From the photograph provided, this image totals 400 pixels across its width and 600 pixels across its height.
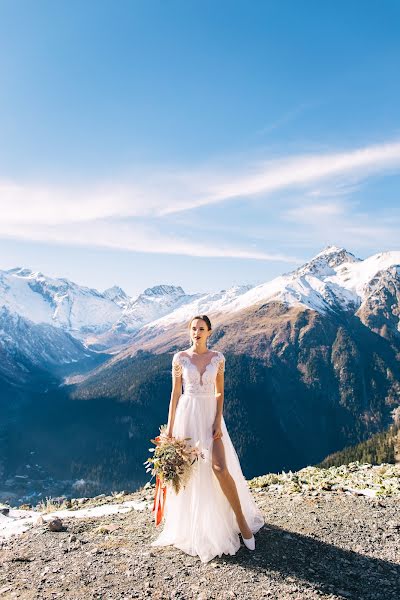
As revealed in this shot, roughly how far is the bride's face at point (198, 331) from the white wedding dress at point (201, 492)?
0.55 m

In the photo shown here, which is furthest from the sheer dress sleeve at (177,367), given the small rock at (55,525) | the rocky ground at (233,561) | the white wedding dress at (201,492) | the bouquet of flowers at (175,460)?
the small rock at (55,525)

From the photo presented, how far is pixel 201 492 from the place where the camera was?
37.9ft

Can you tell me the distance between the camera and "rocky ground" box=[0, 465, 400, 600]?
9.32 meters

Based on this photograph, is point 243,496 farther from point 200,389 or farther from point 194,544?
point 200,389

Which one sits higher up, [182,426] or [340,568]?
[182,426]

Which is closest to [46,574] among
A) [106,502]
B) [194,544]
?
[194,544]

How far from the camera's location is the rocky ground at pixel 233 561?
9.32 m

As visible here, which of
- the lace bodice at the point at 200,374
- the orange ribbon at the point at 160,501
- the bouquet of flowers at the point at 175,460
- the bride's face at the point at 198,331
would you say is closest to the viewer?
the bouquet of flowers at the point at 175,460

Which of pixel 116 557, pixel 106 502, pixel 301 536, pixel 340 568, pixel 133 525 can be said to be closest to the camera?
pixel 340 568

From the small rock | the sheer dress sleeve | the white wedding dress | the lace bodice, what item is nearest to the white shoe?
the white wedding dress

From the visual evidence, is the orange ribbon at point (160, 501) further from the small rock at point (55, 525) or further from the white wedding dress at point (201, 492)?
the small rock at point (55, 525)

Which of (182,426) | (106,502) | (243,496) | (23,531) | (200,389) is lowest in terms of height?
(106,502)

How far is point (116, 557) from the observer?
10977 mm

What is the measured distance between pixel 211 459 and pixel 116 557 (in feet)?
10.6
